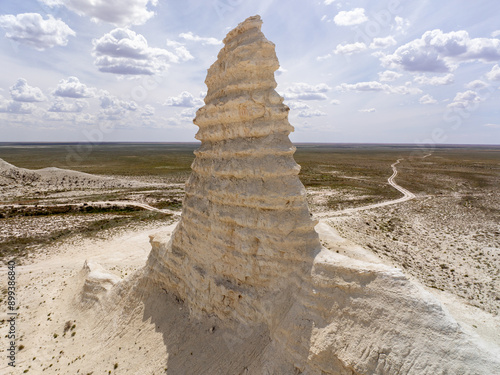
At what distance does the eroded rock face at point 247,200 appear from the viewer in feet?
28.3

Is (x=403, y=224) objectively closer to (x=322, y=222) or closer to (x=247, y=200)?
(x=322, y=222)

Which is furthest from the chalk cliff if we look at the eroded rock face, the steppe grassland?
the steppe grassland

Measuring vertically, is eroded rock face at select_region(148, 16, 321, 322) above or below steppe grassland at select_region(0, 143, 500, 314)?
above

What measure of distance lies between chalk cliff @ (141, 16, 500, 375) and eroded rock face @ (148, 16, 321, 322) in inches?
1.3

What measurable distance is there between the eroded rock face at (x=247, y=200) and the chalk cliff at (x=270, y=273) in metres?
0.03

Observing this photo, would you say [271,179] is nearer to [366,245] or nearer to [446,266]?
[366,245]

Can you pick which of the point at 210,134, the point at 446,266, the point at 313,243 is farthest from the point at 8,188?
the point at 446,266

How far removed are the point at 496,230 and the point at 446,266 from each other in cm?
1092

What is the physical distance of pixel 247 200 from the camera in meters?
9.01

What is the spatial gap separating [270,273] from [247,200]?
2324 mm

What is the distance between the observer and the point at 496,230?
25078 millimetres

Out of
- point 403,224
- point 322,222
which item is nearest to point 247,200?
point 322,222

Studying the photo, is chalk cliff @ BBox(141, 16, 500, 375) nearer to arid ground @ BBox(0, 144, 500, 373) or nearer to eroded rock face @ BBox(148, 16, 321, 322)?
eroded rock face @ BBox(148, 16, 321, 322)

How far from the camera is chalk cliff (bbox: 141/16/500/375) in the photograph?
6184mm
